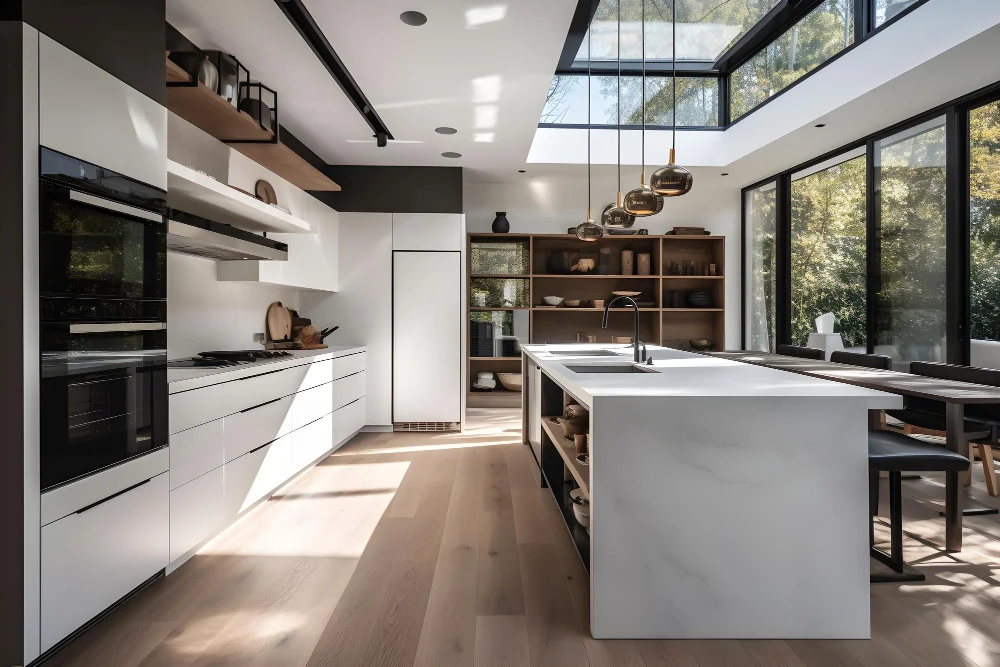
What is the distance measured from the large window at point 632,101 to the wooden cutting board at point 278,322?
327 centimetres

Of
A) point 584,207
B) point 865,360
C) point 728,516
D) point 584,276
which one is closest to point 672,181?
point 728,516

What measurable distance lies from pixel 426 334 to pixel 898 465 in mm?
4008

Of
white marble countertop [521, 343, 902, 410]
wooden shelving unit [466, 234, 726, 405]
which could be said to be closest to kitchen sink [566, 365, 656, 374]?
white marble countertop [521, 343, 902, 410]

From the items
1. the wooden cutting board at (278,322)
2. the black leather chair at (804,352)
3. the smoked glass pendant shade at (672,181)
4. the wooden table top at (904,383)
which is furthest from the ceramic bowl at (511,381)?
the smoked glass pendant shade at (672,181)

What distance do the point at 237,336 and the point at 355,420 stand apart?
1.34 m

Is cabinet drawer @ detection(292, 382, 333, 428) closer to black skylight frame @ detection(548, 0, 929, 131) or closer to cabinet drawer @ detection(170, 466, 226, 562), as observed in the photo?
cabinet drawer @ detection(170, 466, 226, 562)

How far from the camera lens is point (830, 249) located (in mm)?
5605

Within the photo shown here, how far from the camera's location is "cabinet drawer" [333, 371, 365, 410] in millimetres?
4586

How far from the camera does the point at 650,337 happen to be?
7090 millimetres

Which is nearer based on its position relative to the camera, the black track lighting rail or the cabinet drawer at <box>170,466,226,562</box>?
the cabinet drawer at <box>170,466,226,562</box>

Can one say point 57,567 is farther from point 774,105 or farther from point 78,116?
point 774,105

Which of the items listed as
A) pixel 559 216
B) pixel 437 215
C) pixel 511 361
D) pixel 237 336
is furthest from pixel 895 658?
pixel 559 216

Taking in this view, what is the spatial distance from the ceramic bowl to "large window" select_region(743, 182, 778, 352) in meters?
2.76

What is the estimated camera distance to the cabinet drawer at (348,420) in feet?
15.2
